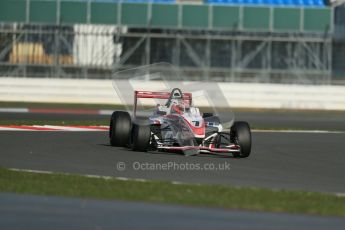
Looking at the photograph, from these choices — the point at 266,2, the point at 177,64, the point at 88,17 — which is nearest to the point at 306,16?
the point at 266,2

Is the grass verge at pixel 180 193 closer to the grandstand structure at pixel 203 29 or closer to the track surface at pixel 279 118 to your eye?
the track surface at pixel 279 118

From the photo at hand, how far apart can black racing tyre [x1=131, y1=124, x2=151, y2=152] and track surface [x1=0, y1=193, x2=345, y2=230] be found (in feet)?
15.7

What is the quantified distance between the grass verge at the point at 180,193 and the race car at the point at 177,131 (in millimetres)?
3338

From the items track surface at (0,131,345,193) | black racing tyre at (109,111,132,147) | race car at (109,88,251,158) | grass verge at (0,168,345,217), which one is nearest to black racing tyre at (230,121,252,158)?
race car at (109,88,251,158)

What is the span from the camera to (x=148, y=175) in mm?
11648

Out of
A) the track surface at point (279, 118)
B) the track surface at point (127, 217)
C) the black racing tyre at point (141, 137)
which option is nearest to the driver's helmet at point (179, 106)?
the black racing tyre at point (141, 137)

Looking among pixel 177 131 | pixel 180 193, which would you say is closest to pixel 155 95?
pixel 177 131

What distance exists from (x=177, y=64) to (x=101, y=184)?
81.4ft

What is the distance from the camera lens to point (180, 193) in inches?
396

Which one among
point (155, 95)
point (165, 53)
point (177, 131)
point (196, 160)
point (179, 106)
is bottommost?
point (196, 160)

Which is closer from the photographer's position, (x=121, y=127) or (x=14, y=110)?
(x=121, y=127)

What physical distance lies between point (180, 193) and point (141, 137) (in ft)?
14.0

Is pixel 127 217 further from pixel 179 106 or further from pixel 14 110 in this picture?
pixel 14 110

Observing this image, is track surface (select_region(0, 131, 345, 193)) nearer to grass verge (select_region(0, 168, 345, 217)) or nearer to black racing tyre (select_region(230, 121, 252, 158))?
black racing tyre (select_region(230, 121, 252, 158))
